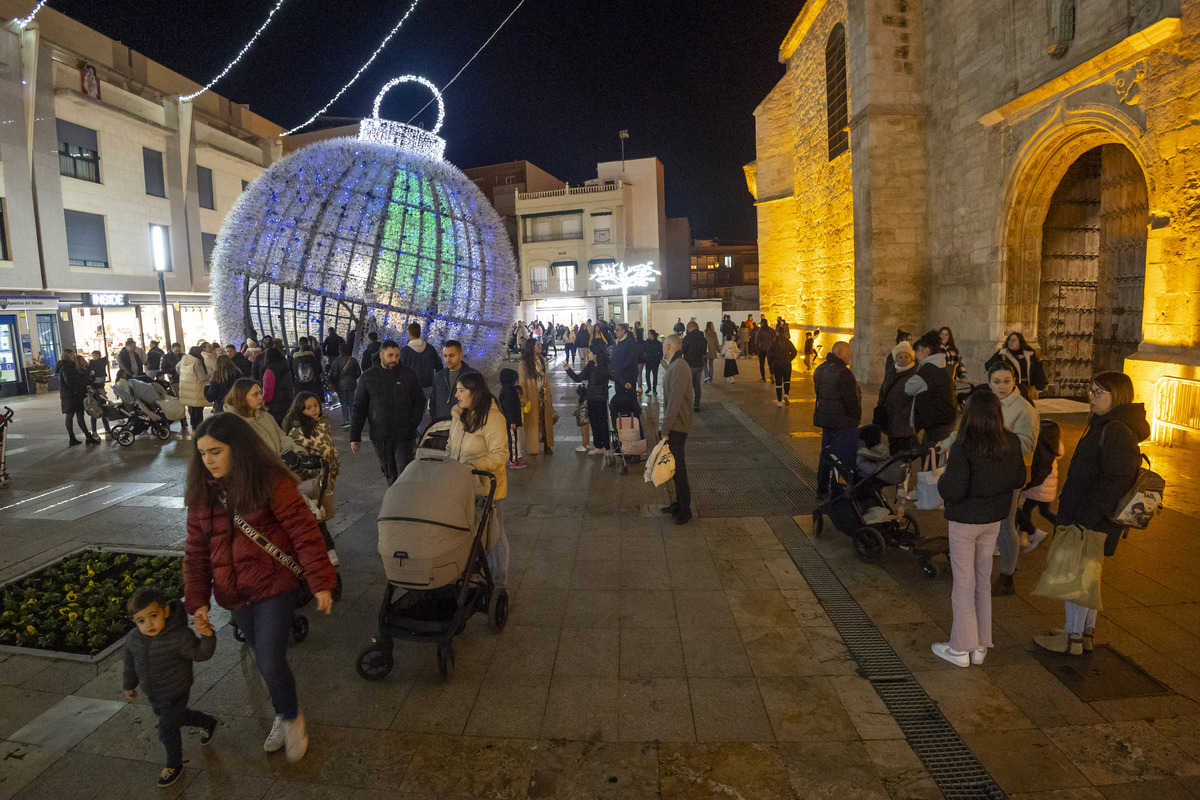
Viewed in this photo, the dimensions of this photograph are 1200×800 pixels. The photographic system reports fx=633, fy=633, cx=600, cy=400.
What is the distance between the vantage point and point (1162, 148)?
7820mm

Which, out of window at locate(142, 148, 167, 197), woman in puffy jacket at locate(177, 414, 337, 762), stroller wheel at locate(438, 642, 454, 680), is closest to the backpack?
stroller wheel at locate(438, 642, 454, 680)

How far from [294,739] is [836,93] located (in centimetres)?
1913

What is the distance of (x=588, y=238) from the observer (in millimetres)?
38000

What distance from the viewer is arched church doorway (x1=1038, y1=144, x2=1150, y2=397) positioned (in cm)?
1122

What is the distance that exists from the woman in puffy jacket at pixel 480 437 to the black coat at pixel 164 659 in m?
1.67

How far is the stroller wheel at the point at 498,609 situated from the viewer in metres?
3.99

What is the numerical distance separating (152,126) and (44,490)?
21.2 m

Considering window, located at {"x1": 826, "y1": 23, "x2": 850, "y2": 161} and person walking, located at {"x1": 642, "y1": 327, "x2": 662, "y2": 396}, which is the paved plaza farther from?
window, located at {"x1": 826, "y1": 23, "x2": 850, "y2": 161}

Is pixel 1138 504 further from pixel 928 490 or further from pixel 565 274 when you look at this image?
pixel 565 274

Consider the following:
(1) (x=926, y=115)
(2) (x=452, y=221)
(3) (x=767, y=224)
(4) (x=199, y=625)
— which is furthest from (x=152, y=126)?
(4) (x=199, y=625)

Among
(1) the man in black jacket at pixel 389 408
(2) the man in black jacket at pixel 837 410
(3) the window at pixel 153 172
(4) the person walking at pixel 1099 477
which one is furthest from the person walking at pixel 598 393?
(3) the window at pixel 153 172

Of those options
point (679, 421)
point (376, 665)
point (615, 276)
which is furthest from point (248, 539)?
point (615, 276)

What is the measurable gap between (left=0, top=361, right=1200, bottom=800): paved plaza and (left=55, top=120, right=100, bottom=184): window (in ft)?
65.9

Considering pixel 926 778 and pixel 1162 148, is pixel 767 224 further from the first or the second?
pixel 926 778
